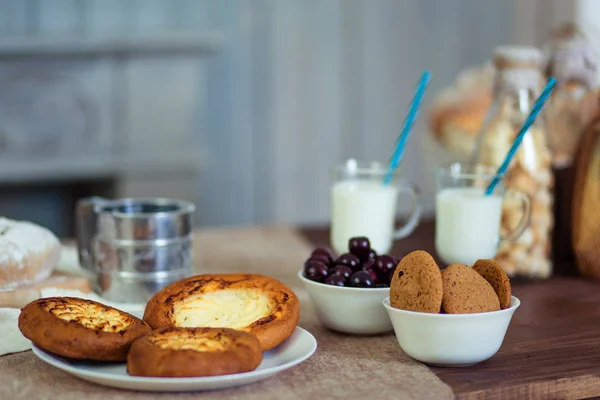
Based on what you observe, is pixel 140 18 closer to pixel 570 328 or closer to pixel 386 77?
pixel 386 77

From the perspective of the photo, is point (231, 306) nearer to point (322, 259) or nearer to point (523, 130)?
point (322, 259)

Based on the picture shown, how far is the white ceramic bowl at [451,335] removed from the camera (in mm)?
820

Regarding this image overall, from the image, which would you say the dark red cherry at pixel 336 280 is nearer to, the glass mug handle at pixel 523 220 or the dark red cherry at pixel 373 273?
the dark red cherry at pixel 373 273

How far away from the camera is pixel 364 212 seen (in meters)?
1.22

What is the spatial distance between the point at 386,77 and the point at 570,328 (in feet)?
8.19

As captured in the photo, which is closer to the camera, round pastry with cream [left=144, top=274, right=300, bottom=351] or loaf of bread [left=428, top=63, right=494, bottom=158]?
round pastry with cream [left=144, top=274, right=300, bottom=351]

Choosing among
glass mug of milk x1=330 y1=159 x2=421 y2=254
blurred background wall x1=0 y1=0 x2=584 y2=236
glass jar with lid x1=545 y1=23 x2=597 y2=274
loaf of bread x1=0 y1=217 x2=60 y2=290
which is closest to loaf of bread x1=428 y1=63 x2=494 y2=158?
glass jar with lid x1=545 y1=23 x2=597 y2=274

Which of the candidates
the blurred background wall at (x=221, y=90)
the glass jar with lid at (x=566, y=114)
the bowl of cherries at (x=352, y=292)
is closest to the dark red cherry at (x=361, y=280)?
the bowl of cherries at (x=352, y=292)

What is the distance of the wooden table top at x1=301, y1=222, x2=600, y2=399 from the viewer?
0.81 m

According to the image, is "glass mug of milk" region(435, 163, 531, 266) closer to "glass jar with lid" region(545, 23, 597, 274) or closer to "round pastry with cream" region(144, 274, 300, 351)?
"glass jar with lid" region(545, 23, 597, 274)

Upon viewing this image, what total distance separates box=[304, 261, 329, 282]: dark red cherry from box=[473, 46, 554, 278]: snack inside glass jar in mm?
354

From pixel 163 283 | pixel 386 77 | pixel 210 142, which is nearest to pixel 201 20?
pixel 210 142

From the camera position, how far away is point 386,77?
11.2 feet

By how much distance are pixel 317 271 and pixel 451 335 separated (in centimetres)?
20
